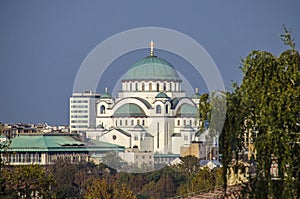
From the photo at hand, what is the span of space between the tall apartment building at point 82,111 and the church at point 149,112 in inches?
289

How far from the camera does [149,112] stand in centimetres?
14700

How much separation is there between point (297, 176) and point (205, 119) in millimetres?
3370

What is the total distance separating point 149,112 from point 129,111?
2.71 metres

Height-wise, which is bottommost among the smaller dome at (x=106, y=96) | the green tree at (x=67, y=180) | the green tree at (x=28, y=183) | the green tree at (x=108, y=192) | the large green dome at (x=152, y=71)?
the green tree at (x=28, y=183)

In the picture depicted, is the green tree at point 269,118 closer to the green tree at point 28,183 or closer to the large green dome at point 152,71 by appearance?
the green tree at point 28,183

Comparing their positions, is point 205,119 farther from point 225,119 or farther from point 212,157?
point 212,157

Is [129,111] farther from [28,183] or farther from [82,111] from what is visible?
[28,183]

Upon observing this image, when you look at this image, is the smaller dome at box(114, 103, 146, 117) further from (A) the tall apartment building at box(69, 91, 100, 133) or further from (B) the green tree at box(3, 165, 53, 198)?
(B) the green tree at box(3, 165, 53, 198)

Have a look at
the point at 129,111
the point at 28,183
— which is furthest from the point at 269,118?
the point at 129,111

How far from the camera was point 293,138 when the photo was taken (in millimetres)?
24000

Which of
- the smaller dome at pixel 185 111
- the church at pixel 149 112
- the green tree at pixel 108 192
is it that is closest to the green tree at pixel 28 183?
the green tree at pixel 108 192

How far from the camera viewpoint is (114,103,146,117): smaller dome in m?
145

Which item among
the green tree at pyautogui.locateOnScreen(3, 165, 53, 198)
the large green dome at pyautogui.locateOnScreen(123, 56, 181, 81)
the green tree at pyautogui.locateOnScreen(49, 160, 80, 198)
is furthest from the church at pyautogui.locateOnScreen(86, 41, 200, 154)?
the green tree at pyautogui.locateOnScreen(3, 165, 53, 198)

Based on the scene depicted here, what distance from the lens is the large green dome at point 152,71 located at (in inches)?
5807
